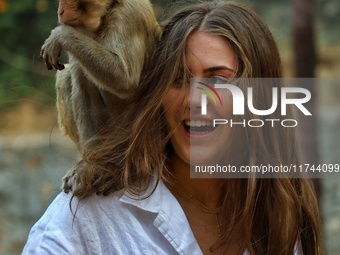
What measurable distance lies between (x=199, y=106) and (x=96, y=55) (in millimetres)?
701

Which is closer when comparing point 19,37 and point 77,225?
point 77,225

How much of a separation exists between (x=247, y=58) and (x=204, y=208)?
565mm

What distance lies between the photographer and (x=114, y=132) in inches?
109

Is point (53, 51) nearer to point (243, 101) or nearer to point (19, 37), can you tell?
point (243, 101)

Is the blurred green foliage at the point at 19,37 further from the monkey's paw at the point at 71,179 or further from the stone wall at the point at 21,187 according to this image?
the monkey's paw at the point at 71,179

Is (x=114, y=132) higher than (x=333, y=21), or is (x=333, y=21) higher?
(x=333, y=21)

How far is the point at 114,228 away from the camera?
254 cm

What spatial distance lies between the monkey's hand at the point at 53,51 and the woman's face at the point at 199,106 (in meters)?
0.46

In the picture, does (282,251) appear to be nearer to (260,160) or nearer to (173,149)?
(260,160)

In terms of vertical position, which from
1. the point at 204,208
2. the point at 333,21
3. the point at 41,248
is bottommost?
the point at 41,248

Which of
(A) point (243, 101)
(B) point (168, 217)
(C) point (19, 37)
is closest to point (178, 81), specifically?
(A) point (243, 101)

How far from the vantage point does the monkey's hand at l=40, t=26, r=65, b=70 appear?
282cm

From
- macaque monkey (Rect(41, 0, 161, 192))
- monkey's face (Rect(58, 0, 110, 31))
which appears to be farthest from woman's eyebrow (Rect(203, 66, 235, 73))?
monkey's face (Rect(58, 0, 110, 31))

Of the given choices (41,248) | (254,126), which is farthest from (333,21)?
(41,248)
